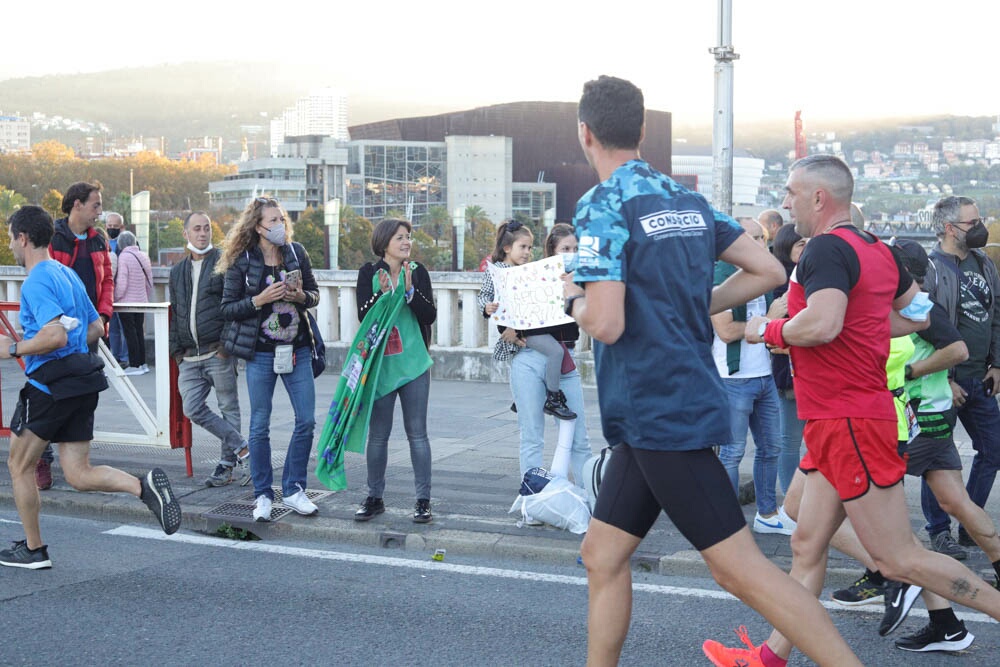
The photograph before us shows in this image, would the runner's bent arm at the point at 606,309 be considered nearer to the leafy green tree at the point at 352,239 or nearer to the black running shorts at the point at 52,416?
the black running shorts at the point at 52,416

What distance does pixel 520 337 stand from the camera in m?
6.74

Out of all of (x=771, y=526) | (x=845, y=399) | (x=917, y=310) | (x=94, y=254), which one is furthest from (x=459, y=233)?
(x=845, y=399)

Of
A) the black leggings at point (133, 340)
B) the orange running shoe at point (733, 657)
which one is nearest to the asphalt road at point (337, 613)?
the orange running shoe at point (733, 657)

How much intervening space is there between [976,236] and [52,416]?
4969mm

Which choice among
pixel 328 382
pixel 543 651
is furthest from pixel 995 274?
pixel 328 382

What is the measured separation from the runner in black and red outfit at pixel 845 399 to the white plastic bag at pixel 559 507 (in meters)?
2.44

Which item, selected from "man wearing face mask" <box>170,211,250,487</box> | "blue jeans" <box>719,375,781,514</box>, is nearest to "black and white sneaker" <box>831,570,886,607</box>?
"blue jeans" <box>719,375,781,514</box>

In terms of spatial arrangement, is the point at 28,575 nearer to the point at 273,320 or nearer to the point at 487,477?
the point at 273,320

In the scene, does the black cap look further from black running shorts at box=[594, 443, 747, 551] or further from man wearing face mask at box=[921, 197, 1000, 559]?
black running shorts at box=[594, 443, 747, 551]

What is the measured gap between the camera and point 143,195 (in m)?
27.2

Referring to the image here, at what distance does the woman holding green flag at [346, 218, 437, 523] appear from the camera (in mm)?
6633

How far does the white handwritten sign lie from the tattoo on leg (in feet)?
10.3

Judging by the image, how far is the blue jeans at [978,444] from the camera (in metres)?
5.88

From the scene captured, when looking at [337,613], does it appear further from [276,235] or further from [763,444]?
[763,444]
